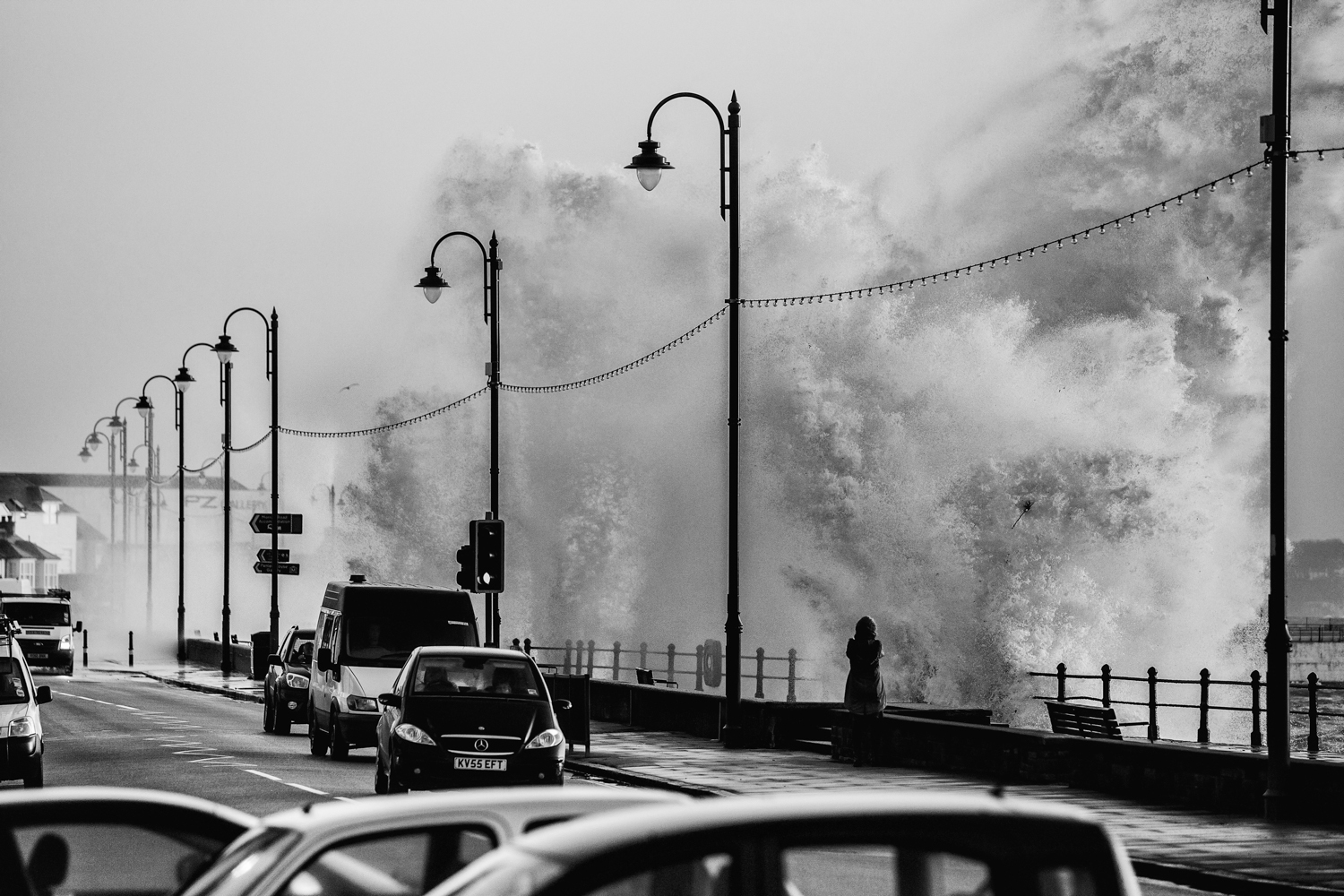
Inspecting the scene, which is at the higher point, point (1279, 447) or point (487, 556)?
point (1279, 447)

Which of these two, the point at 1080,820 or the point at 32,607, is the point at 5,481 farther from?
the point at 1080,820

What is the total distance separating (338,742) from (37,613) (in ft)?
110

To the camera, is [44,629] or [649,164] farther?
[44,629]

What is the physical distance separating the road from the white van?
0.40 metres

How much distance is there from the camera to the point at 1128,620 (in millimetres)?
72875

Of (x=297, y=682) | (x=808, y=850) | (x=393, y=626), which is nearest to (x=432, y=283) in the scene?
(x=297, y=682)

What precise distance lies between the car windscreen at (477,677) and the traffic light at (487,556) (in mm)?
10901

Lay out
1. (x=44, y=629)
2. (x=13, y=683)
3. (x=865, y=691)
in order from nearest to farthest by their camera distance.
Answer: (x=13, y=683)
(x=865, y=691)
(x=44, y=629)

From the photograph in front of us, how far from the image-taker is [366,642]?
25.4 m

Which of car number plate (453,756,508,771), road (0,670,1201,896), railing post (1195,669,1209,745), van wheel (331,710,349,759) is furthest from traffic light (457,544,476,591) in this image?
car number plate (453,756,508,771)

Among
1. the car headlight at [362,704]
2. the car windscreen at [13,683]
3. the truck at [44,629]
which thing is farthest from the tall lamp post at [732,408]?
the truck at [44,629]

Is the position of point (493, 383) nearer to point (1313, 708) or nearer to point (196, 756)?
point (196, 756)

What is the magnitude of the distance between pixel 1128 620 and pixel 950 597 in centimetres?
725

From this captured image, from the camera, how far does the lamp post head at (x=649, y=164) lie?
26.1 m
